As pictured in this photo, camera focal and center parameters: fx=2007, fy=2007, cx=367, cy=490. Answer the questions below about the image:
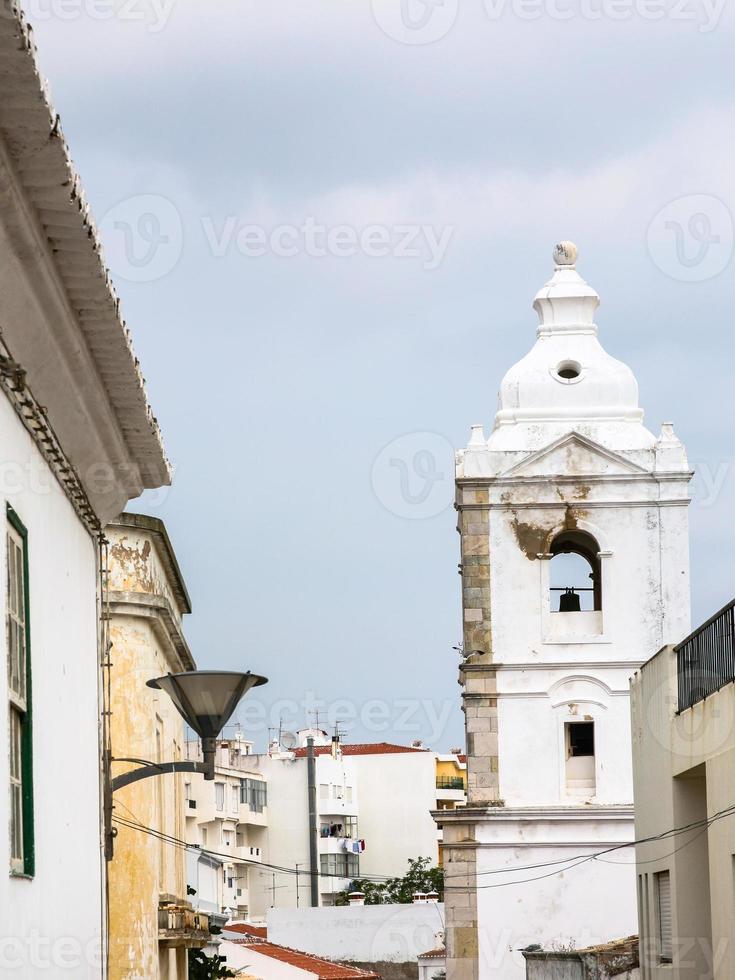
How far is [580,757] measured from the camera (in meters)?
30.0

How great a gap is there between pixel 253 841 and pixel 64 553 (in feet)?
213

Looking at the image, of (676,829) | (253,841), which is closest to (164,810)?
(676,829)

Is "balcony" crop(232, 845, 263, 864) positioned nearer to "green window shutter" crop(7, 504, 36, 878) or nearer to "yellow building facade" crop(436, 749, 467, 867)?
"yellow building facade" crop(436, 749, 467, 867)

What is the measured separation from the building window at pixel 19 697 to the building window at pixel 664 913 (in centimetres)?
1221

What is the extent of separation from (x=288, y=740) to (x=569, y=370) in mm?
51454

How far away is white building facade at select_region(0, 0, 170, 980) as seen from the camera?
6.35 metres

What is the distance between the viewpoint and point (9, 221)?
635cm

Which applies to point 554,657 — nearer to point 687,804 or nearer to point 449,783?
point 687,804

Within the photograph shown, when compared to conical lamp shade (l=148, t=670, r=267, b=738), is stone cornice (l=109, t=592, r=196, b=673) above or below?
above

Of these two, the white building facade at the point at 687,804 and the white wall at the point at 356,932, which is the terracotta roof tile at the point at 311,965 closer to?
the white wall at the point at 356,932

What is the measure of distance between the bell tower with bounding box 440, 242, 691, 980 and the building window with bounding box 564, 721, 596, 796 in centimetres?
2

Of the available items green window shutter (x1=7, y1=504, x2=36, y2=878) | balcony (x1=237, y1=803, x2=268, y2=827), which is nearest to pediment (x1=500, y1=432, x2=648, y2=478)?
green window shutter (x1=7, y1=504, x2=36, y2=878)

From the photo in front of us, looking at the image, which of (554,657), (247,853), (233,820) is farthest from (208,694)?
(247,853)

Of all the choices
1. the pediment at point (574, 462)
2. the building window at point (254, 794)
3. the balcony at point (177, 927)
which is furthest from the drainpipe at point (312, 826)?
the balcony at point (177, 927)
